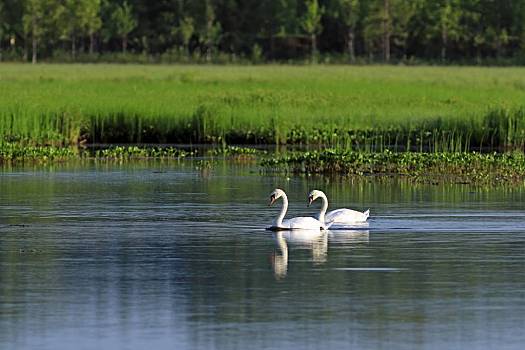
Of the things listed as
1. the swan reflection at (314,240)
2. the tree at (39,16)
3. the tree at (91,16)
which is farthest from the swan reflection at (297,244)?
the tree at (39,16)

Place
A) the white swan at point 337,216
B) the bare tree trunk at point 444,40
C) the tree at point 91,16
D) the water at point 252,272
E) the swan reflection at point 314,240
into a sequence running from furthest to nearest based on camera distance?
the bare tree trunk at point 444,40
the tree at point 91,16
the white swan at point 337,216
the swan reflection at point 314,240
the water at point 252,272

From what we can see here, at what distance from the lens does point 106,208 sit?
20109 mm

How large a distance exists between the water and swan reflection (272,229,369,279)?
0.03 m

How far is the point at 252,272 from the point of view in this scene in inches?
553

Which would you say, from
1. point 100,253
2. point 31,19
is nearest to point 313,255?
point 100,253

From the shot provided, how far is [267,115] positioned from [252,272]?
72.4 ft

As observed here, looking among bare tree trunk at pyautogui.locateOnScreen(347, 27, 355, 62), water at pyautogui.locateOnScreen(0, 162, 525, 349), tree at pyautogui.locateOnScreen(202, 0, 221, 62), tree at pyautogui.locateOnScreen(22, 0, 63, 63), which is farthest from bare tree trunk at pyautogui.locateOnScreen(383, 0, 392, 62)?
water at pyautogui.locateOnScreen(0, 162, 525, 349)

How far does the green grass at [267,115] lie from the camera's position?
106 ft

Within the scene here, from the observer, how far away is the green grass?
3231 centimetres

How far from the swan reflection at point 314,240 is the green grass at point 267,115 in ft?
36.0

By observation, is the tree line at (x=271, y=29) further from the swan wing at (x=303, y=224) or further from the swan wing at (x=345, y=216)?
the swan wing at (x=303, y=224)

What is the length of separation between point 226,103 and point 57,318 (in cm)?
2924

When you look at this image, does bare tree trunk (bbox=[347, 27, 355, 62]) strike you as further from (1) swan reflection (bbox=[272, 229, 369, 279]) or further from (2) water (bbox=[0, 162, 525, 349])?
(1) swan reflection (bbox=[272, 229, 369, 279])

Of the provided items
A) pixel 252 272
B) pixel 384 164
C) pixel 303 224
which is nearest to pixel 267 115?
pixel 384 164
